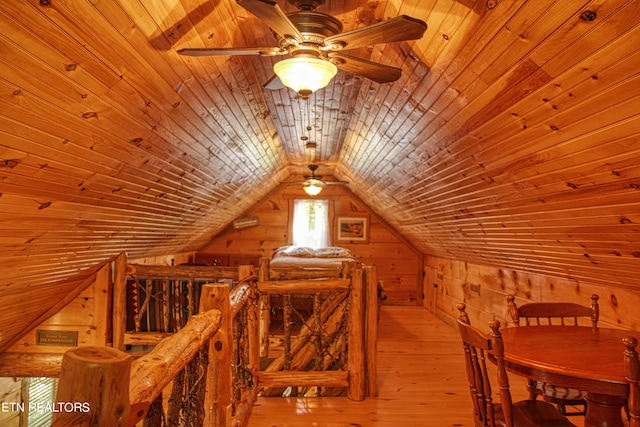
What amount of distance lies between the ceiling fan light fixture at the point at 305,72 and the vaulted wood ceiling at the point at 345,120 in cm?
34

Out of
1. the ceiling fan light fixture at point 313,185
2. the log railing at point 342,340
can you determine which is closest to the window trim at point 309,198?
the ceiling fan light fixture at point 313,185

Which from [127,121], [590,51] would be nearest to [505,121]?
[590,51]

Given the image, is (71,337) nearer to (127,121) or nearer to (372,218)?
(127,121)

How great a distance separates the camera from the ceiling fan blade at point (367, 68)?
1.84 meters

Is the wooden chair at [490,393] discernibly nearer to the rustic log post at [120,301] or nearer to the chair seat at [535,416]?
the chair seat at [535,416]

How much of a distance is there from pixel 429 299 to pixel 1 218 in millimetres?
6545

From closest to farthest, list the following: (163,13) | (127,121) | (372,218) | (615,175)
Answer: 1. (163,13)
2. (615,175)
3. (127,121)
4. (372,218)

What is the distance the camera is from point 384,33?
153 cm

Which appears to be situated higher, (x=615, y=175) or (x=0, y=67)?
(x=0, y=67)

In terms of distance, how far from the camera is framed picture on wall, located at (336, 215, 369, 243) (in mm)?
8266

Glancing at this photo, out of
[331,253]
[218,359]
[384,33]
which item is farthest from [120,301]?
[384,33]

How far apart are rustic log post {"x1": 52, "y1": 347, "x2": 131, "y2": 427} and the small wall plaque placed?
198 inches

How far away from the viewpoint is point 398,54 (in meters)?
2.22

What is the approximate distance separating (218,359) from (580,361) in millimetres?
1559
